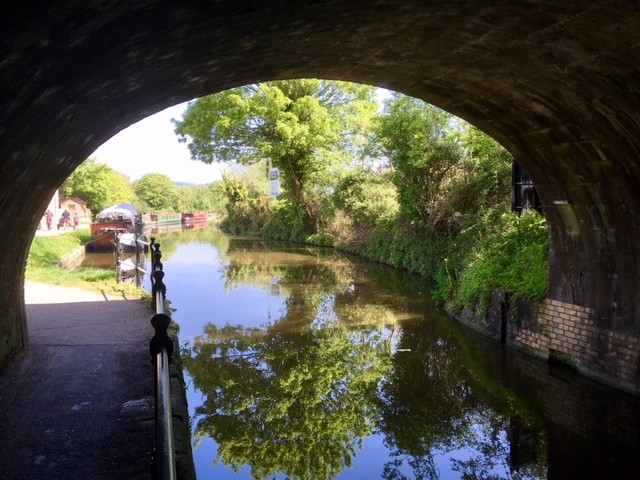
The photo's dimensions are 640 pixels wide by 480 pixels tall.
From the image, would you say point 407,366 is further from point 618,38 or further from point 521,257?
point 618,38

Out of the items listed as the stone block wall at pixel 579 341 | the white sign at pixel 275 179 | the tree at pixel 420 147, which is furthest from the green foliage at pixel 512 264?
the white sign at pixel 275 179

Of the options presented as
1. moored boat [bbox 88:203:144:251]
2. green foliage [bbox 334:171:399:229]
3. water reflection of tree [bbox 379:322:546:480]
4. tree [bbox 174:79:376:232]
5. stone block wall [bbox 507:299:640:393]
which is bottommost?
water reflection of tree [bbox 379:322:546:480]

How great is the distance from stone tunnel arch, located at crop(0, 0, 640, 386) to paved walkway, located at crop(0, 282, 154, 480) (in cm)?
60

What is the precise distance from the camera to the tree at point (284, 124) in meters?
25.3

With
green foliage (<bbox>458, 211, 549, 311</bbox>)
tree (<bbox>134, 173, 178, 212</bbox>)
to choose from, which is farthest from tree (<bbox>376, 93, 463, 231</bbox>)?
tree (<bbox>134, 173, 178, 212</bbox>)

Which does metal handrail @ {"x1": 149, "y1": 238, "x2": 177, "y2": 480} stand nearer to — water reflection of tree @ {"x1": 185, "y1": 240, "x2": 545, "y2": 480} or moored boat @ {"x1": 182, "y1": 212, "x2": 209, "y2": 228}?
water reflection of tree @ {"x1": 185, "y1": 240, "x2": 545, "y2": 480}

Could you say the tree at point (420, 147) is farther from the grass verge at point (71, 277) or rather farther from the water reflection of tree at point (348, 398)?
the grass verge at point (71, 277)

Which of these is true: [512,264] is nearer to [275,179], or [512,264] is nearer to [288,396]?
[288,396]

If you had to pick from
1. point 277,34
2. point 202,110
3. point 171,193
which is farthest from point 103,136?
point 171,193

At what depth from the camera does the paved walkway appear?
3613 mm

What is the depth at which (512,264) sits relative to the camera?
10.1 metres

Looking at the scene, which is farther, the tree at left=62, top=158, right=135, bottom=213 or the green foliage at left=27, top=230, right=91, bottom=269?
the tree at left=62, top=158, right=135, bottom=213

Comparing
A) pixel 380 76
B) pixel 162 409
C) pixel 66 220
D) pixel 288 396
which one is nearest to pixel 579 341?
pixel 288 396

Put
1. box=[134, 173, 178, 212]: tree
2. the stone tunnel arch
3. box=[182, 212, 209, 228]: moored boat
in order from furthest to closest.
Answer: box=[134, 173, 178, 212]: tree → box=[182, 212, 209, 228]: moored boat → the stone tunnel arch
